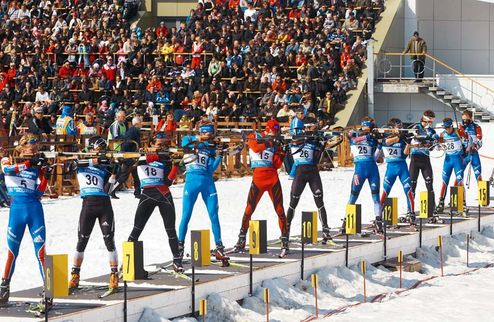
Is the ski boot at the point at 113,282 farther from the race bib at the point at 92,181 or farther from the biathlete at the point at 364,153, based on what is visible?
the biathlete at the point at 364,153

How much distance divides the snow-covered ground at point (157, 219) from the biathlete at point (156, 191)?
1.50 metres

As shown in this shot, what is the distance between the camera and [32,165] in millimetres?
15141

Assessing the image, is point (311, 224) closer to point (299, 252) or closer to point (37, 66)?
point (299, 252)

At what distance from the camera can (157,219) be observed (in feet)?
78.9

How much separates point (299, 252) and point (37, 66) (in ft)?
68.7

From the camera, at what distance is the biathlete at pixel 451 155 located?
24.3m

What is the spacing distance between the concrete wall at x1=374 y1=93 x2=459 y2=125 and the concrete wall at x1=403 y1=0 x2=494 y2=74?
2.25 metres

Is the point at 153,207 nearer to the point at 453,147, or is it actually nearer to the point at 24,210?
the point at 24,210

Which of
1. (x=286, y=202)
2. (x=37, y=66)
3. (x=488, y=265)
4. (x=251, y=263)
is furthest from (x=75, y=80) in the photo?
(x=251, y=263)

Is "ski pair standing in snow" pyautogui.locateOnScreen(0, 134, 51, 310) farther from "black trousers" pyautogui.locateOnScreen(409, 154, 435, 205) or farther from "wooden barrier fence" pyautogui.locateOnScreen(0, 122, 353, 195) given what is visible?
"black trousers" pyautogui.locateOnScreen(409, 154, 435, 205)

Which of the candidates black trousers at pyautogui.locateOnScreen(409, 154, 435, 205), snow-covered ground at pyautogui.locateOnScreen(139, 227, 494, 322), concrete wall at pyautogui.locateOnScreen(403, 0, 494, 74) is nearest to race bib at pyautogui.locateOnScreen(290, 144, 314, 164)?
snow-covered ground at pyautogui.locateOnScreen(139, 227, 494, 322)

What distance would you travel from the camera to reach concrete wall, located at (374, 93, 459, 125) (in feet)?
124

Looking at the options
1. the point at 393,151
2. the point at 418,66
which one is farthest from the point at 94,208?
the point at 418,66

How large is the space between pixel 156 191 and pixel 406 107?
22595 mm
